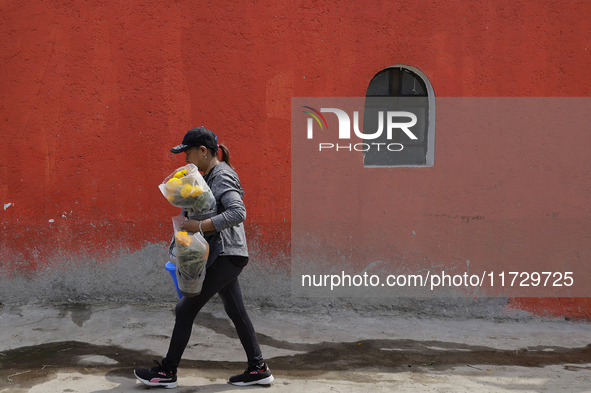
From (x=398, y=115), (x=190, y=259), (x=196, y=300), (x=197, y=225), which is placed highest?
(x=398, y=115)

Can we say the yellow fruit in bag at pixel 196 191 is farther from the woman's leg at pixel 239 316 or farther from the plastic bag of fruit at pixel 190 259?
the woman's leg at pixel 239 316

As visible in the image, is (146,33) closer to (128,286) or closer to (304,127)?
(304,127)

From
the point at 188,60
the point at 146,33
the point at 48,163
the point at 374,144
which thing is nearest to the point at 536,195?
the point at 374,144

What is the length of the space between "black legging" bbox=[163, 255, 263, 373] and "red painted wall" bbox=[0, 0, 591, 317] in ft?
6.10

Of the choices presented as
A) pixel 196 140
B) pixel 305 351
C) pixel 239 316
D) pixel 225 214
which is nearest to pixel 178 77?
pixel 196 140

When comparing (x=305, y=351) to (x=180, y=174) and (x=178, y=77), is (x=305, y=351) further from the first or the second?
(x=178, y=77)

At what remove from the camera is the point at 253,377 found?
352 centimetres

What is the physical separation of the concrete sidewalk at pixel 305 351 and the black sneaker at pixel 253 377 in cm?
5

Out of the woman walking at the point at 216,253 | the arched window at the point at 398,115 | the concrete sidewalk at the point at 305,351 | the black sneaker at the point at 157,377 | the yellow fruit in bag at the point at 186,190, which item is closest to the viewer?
the yellow fruit in bag at the point at 186,190

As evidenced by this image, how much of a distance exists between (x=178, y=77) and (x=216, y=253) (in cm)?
247

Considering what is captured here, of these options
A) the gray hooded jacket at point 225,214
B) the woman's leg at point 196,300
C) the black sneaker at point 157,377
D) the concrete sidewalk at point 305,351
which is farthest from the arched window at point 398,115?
the black sneaker at point 157,377

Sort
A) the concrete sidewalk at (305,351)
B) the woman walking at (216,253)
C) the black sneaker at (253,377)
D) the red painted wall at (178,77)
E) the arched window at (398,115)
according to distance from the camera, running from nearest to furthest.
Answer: the woman walking at (216,253) → the black sneaker at (253,377) → the concrete sidewalk at (305,351) → the red painted wall at (178,77) → the arched window at (398,115)

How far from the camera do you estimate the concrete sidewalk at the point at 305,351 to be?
365 centimetres

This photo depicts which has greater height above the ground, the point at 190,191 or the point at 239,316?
the point at 190,191
